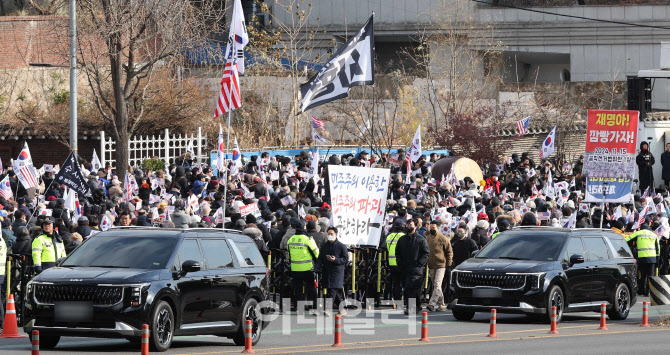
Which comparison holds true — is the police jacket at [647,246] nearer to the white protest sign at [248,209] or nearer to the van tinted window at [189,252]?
the white protest sign at [248,209]

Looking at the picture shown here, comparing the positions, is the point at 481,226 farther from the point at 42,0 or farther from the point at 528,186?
the point at 42,0

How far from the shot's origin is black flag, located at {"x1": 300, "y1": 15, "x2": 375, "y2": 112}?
90.3 feet

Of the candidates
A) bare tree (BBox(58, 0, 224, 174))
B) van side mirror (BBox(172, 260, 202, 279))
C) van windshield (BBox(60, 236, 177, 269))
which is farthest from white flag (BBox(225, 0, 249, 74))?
van side mirror (BBox(172, 260, 202, 279))

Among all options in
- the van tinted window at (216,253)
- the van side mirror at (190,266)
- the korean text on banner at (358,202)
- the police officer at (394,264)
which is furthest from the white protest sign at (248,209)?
the van side mirror at (190,266)

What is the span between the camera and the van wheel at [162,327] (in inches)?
539

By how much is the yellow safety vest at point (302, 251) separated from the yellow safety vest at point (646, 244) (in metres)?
7.96

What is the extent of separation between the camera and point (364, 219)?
21.1 m

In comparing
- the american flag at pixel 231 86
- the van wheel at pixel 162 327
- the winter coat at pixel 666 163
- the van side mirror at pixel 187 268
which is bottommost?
the van wheel at pixel 162 327

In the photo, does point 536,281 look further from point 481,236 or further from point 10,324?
point 10,324

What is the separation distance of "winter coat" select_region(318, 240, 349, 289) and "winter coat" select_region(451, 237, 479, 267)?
274 cm

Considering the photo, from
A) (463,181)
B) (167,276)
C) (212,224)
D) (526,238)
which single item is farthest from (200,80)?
(167,276)

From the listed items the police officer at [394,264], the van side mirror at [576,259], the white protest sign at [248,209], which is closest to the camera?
the van side mirror at [576,259]

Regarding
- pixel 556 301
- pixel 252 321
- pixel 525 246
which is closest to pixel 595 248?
pixel 525 246

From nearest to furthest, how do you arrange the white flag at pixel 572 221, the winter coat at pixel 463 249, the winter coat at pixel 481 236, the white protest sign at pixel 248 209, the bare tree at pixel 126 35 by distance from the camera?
the winter coat at pixel 463 249, the winter coat at pixel 481 236, the white protest sign at pixel 248 209, the white flag at pixel 572 221, the bare tree at pixel 126 35
